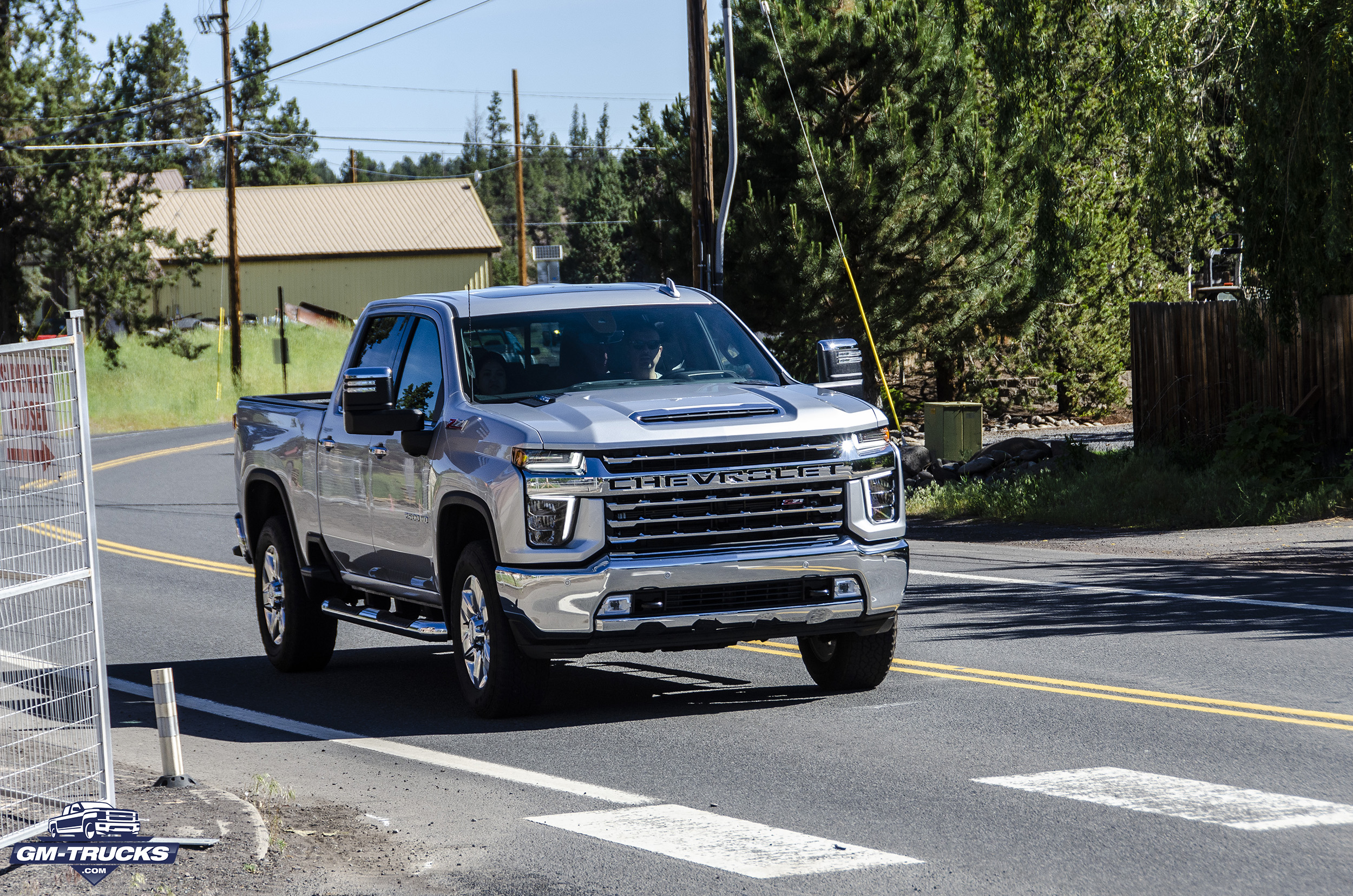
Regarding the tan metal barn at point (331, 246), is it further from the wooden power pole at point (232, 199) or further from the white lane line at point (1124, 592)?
the white lane line at point (1124, 592)

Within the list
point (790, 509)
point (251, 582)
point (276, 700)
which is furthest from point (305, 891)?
point (251, 582)

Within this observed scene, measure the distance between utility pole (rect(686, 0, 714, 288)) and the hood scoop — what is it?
42.2ft

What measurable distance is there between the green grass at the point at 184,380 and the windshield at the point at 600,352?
33557 millimetres

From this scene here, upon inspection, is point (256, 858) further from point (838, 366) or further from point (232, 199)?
point (232, 199)

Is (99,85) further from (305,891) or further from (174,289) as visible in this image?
(305,891)

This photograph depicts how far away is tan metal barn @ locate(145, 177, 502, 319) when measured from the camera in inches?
3091

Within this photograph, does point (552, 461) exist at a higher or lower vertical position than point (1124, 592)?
higher

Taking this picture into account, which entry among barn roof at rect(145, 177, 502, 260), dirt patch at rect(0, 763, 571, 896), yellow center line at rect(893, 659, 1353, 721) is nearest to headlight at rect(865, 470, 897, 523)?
yellow center line at rect(893, 659, 1353, 721)

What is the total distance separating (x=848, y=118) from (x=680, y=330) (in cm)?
1630

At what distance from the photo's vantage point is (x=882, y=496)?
841cm

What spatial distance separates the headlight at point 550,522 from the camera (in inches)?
311

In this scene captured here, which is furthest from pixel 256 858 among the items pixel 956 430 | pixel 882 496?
pixel 956 430

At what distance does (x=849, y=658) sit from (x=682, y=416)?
5.93 feet

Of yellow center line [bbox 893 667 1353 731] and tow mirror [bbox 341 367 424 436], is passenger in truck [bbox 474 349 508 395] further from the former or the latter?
yellow center line [bbox 893 667 1353 731]
